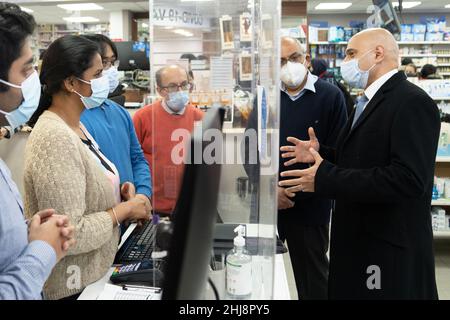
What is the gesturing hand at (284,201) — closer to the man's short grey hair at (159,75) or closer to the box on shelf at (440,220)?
the man's short grey hair at (159,75)

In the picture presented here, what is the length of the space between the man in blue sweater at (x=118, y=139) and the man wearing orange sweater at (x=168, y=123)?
496 mm

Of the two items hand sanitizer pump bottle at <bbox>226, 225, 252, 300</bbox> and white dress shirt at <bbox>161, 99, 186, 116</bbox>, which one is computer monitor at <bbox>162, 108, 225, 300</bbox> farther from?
white dress shirt at <bbox>161, 99, 186, 116</bbox>

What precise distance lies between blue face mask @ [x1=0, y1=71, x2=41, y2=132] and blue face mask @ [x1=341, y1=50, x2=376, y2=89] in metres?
1.32

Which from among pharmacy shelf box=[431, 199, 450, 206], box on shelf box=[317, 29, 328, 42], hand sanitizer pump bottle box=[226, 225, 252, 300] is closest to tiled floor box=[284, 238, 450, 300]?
pharmacy shelf box=[431, 199, 450, 206]

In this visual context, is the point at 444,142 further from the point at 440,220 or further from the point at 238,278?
the point at 238,278

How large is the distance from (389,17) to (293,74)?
2.36 m

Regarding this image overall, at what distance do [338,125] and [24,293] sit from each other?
1.89 m

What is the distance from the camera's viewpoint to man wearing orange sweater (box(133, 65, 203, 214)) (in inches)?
53.8

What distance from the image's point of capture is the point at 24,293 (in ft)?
3.04

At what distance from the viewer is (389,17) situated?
13.5 feet

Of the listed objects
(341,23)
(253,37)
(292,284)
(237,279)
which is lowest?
(292,284)

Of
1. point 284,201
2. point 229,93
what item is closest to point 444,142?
point 284,201
